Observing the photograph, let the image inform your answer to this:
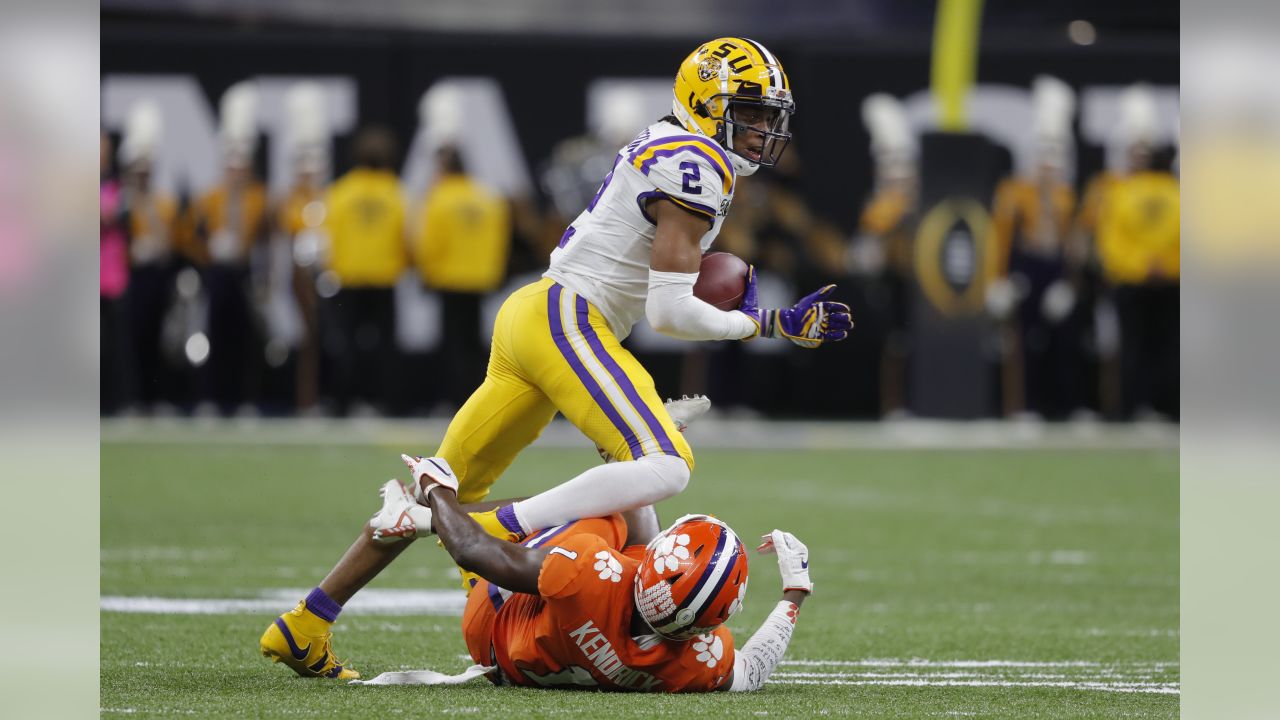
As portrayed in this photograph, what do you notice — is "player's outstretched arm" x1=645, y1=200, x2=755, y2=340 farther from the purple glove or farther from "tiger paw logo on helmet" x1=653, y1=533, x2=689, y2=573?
"tiger paw logo on helmet" x1=653, y1=533, x2=689, y2=573

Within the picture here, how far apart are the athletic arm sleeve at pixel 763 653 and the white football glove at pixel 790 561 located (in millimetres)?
64

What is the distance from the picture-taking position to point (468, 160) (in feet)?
48.9

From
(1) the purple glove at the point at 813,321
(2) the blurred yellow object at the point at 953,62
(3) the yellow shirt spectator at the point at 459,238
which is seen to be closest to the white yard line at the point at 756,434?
(3) the yellow shirt spectator at the point at 459,238

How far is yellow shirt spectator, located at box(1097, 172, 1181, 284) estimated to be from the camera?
13984 millimetres

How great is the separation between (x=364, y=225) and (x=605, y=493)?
9.34m

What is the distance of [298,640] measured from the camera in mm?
4445

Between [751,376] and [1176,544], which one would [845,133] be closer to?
[751,376]

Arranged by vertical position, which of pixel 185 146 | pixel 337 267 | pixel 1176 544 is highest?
pixel 185 146

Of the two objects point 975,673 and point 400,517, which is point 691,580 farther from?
point 975,673

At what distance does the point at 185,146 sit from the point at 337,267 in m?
1.99

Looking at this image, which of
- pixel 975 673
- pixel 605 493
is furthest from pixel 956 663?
pixel 605 493

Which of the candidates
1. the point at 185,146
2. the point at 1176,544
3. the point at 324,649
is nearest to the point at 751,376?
the point at 185,146

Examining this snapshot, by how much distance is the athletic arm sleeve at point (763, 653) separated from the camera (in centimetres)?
443
